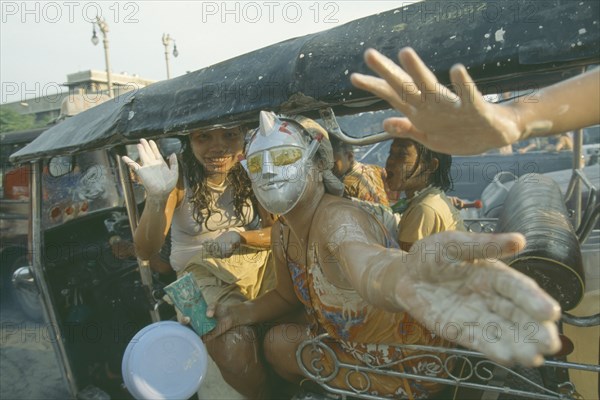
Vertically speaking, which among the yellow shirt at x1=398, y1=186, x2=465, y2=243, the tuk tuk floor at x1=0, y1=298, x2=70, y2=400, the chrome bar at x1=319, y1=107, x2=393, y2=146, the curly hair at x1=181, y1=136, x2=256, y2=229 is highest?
the chrome bar at x1=319, y1=107, x2=393, y2=146

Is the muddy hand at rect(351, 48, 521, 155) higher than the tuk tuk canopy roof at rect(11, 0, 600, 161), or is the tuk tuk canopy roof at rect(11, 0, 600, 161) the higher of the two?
the tuk tuk canopy roof at rect(11, 0, 600, 161)

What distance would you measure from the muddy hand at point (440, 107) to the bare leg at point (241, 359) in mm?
1732

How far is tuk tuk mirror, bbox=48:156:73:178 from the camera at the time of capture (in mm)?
3959

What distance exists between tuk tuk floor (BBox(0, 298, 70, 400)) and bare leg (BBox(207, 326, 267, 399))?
6.46 ft

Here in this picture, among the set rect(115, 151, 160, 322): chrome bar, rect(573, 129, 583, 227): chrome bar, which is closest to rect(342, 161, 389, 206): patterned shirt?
rect(573, 129, 583, 227): chrome bar

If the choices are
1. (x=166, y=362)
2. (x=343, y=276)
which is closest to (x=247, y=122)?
(x=343, y=276)

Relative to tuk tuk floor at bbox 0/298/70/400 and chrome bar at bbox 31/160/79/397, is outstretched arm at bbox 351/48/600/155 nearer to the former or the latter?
chrome bar at bbox 31/160/79/397

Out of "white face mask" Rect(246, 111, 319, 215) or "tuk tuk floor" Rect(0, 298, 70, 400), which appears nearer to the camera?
"white face mask" Rect(246, 111, 319, 215)

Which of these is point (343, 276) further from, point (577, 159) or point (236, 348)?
point (577, 159)

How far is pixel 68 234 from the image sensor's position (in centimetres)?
422

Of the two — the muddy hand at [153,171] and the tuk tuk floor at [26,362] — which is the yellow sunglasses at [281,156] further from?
the tuk tuk floor at [26,362]

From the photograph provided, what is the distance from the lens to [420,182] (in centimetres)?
299

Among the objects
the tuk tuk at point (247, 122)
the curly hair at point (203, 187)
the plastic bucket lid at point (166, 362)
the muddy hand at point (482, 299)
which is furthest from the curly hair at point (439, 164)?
the muddy hand at point (482, 299)

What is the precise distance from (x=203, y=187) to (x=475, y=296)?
2.31 meters
